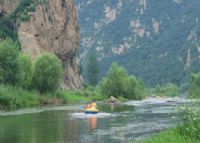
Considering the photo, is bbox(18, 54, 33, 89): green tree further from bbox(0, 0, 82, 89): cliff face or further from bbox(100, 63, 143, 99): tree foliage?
bbox(100, 63, 143, 99): tree foliage

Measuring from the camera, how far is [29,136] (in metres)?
36.8

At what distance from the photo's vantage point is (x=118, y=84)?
124 meters

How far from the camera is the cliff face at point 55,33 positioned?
127m

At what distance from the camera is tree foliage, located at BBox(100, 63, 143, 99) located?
406ft

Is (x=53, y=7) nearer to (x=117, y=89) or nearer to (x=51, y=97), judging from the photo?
(x=117, y=89)

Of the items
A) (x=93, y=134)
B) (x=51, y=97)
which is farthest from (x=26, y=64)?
(x=93, y=134)

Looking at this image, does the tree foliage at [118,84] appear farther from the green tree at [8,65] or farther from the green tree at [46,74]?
the green tree at [8,65]

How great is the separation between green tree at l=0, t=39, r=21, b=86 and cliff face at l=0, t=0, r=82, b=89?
118ft

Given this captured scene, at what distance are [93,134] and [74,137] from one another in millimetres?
2328

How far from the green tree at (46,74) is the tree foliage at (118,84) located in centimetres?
3128

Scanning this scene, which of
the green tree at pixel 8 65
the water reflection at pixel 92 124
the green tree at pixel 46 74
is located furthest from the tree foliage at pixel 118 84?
the water reflection at pixel 92 124

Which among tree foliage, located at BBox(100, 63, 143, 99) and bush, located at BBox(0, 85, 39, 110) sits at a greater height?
tree foliage, located at BBox(100, 63, 143, 99)

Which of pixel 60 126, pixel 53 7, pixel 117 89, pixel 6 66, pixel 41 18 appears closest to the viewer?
pixel 60 126

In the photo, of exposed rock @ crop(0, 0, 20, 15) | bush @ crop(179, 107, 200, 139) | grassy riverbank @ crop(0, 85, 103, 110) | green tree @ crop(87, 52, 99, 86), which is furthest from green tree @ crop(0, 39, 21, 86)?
green tree @ crop(87, 52, 99, 86)
